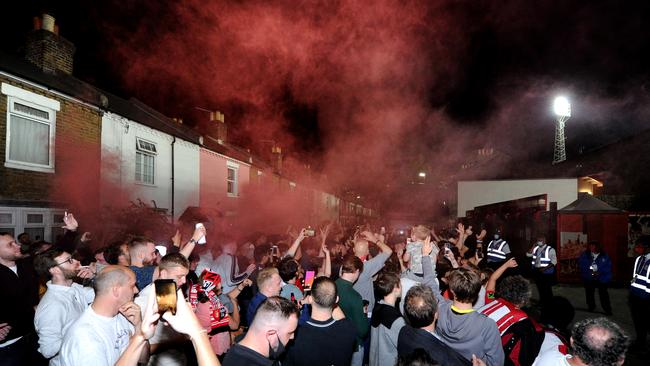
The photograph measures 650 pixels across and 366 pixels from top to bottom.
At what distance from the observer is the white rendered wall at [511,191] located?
63.1 ft

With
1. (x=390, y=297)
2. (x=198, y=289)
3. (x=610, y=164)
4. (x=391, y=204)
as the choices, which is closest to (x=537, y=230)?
(x=610, y=164)

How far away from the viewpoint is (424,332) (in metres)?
2.96

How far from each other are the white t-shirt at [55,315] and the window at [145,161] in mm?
9806

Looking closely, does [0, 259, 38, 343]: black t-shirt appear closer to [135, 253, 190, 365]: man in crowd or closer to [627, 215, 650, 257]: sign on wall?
[135, 253, 190, 365]: man in crowd

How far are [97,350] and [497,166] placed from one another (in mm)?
27723

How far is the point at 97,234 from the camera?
Result: 1012 cm

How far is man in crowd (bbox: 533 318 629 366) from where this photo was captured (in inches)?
95.3

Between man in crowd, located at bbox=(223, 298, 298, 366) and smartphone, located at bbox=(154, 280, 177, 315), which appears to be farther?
man in crowd, located at bbox=(223, 298, 298, 366)

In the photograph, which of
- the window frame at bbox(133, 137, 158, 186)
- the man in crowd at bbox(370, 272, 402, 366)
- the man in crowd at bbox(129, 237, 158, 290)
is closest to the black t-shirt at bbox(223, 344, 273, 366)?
the man in crowd at bbox(370, 272, 402, 366)

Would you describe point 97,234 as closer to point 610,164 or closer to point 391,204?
point 610,164

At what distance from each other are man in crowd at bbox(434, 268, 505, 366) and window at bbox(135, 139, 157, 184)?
1195 cm

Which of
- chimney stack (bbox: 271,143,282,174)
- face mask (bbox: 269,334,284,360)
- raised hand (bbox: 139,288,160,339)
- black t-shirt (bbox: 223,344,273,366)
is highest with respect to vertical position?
chimney stack (bbox: 271,143,282,174)

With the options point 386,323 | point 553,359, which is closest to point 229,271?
point 386,323

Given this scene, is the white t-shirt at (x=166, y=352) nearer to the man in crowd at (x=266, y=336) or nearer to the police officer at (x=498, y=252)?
the man in crowd at (x=266, y=336)
